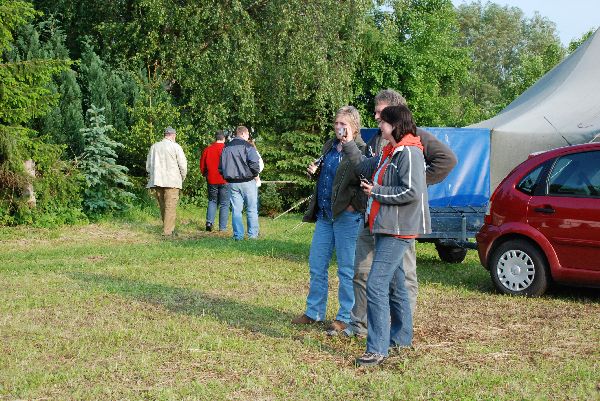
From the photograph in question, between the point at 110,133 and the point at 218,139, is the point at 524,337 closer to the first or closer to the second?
the point at 218,139

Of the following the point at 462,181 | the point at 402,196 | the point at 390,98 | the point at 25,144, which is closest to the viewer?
the point at 402,196

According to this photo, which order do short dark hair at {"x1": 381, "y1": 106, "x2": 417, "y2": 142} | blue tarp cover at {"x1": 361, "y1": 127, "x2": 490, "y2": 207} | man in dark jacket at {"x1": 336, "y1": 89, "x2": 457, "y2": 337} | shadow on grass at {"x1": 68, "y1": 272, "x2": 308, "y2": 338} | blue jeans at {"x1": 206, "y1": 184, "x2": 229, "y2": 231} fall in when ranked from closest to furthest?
short dark hair at {"x1": 381, "y1": 106, "x2": 417, "y2": 142} < man in dark jacket at {"x1": 336, "y1": 89, "x2": 457, "y2": 337} < shadow on grass at {"x1": 68, "y1": 272, "x2": 308, "y2": 338} < blue tarp cover at {"x1": 361, "y1": 127, "x2": 490, "y2": 207} < blue jeans at {"x1": 206, "y1": 184, "x2": 229, "y2": 231}

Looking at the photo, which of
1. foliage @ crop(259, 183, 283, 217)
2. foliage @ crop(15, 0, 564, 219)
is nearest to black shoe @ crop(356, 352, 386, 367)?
foliage @ crop(15, 0, 564, 219)

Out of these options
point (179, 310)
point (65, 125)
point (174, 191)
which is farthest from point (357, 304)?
point (65, 125)

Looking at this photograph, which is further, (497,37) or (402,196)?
(497,37)

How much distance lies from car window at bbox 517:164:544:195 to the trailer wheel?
10.0 feet

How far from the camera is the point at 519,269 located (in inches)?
368

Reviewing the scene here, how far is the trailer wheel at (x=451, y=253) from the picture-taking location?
12.4 meters

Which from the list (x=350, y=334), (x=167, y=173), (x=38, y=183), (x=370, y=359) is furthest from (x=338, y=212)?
(x=38, y=183)

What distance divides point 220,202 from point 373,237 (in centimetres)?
952

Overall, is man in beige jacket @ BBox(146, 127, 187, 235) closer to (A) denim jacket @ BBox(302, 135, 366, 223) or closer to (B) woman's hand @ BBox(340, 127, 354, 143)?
(A) denim jacket @ BBox(302, 135, 366, 223)

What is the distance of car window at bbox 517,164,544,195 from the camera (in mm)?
9328

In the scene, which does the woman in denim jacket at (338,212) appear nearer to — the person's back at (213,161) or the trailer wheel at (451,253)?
the trailer wheel at (451,253)

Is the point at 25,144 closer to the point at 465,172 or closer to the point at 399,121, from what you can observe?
the point at 465,172
